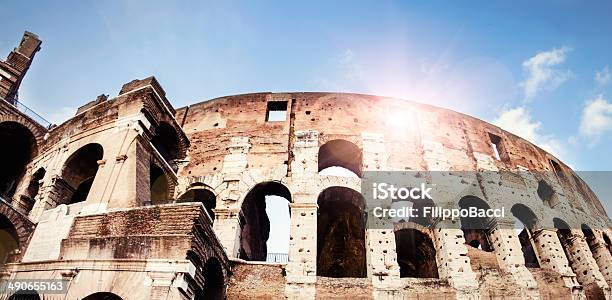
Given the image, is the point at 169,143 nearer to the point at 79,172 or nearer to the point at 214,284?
the point at 79,172

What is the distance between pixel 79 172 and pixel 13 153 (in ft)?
12.1

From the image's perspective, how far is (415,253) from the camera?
14953 mm

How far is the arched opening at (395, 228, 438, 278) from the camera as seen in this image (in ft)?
45.1

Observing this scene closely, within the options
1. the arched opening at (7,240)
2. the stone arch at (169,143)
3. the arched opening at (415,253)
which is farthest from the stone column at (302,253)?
the arched opening at (7,240)

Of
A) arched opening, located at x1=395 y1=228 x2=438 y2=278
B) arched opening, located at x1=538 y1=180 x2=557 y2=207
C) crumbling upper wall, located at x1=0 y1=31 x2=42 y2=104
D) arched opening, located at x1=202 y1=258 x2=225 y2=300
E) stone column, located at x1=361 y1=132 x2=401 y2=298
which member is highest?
crumbling upper wall, located at x1=0 y1=31 x2=42 y2=104

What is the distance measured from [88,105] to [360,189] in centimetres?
836

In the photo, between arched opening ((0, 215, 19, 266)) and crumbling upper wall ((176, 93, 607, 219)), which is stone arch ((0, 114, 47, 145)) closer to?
arched opening ((0, 215, 19, 266))

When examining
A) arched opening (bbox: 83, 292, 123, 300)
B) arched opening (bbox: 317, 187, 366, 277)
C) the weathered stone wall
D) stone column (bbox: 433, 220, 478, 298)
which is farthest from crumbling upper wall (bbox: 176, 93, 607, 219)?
arched opening (bbox: 83, 292, 123, 300)

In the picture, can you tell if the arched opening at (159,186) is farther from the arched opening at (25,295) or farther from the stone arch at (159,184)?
the arched opening at (25,295)

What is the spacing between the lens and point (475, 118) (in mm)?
16609

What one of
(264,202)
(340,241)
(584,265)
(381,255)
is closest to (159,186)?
(264,202)

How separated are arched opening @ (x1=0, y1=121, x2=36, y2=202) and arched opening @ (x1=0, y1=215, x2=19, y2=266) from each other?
246cm

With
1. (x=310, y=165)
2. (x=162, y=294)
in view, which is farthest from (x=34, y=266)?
(x=310, y=165)

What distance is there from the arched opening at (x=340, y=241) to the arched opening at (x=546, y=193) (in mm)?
7418
